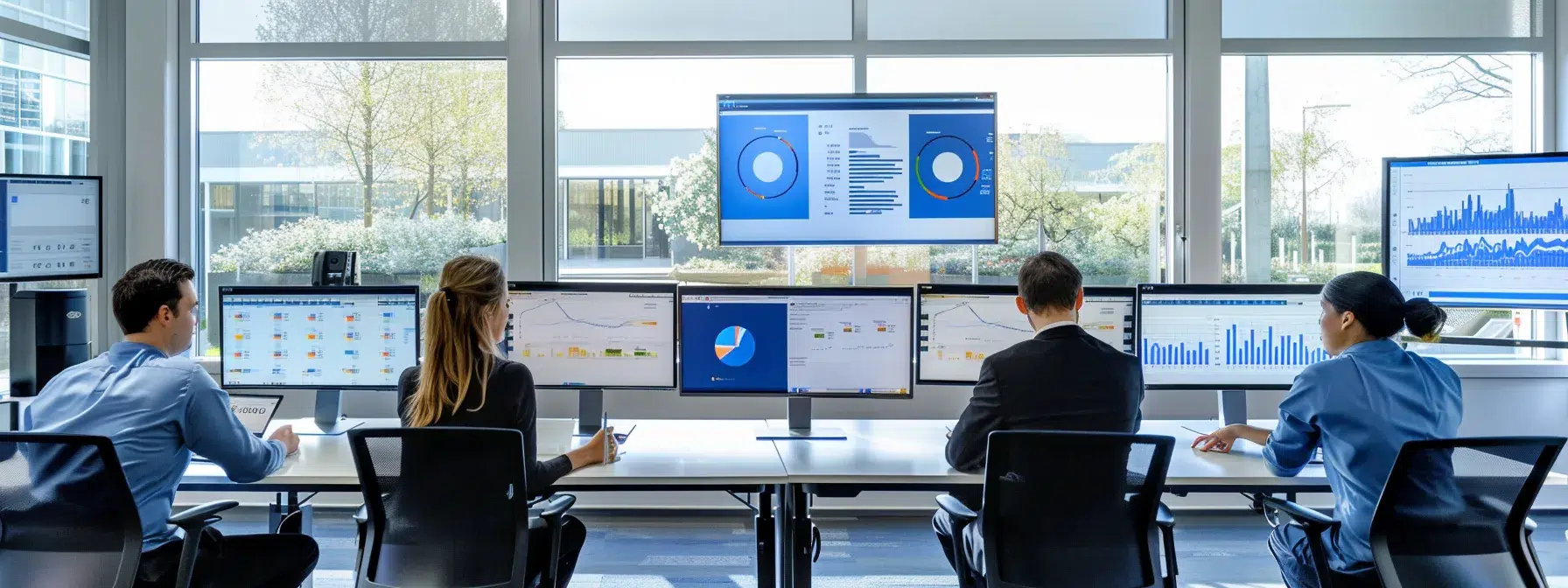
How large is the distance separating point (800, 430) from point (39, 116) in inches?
132

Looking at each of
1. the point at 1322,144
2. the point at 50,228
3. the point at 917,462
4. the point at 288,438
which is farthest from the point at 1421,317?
the point at 50,228

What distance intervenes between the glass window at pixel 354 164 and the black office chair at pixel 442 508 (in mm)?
2237

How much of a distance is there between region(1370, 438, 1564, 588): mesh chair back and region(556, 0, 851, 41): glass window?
2.78 meters

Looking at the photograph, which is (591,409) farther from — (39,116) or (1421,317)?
(39,116)

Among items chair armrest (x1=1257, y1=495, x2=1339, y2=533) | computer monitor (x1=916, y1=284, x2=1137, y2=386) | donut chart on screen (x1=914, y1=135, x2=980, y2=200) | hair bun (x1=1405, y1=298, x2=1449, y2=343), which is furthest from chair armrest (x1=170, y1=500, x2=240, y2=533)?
hair bun (x1=1405, y1=298, x2=1449, y2=343)

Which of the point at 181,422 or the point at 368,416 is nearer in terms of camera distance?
the point at 181,422

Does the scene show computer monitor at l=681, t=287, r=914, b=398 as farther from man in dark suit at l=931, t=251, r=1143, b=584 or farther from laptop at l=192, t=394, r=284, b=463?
laptop at l=192, t=394, r=284, b=463

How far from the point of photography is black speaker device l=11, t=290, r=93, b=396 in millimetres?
3285

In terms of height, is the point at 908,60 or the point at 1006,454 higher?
the point at 908,60

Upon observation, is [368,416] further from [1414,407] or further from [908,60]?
[1414,407]

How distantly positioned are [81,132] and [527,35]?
6.18 ft

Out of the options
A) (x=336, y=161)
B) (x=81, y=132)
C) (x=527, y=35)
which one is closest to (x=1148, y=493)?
(x=527, y=35)

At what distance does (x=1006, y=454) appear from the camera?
77.1 inches

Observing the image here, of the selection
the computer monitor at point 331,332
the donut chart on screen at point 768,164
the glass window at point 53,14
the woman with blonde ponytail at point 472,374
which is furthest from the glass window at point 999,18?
the glass window at point 53,14
